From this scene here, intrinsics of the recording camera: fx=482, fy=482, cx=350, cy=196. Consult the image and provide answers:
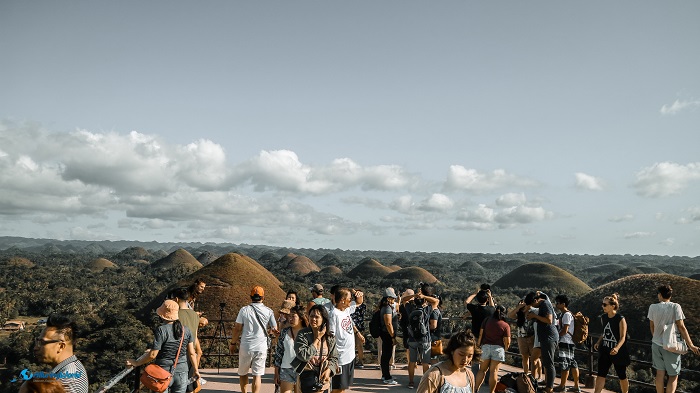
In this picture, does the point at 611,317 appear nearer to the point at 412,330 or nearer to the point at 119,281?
the point at 412,330

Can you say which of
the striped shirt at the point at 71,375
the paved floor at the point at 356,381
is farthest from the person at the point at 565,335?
the striped shirt at the point at 71,375

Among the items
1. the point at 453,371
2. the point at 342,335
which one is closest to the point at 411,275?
the point at 342,335

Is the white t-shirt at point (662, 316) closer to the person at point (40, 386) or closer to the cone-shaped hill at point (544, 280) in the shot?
the person at point (40, 386)

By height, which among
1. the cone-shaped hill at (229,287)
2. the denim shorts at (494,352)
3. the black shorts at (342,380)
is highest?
the denim shorts at (494,352)

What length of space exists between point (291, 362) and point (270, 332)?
191cm

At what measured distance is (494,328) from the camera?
6395 mm

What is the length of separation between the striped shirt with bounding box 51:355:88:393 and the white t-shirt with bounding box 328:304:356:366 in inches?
101

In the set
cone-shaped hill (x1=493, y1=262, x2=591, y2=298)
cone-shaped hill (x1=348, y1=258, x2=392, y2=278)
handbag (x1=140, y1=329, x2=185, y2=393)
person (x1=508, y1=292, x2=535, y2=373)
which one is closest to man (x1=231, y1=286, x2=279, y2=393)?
handbag (x1=140, y1=329, x2=185, y2=393)

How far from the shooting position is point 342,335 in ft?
17.6

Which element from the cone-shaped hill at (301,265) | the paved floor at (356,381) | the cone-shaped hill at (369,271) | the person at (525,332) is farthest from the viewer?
the cone-shaped hill at (301,265)

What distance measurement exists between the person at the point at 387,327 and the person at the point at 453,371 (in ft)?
11.5

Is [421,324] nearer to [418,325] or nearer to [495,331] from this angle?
[418,325]

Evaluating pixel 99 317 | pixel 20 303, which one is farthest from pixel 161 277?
pixel 99 317

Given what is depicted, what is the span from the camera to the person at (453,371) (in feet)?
12.1
